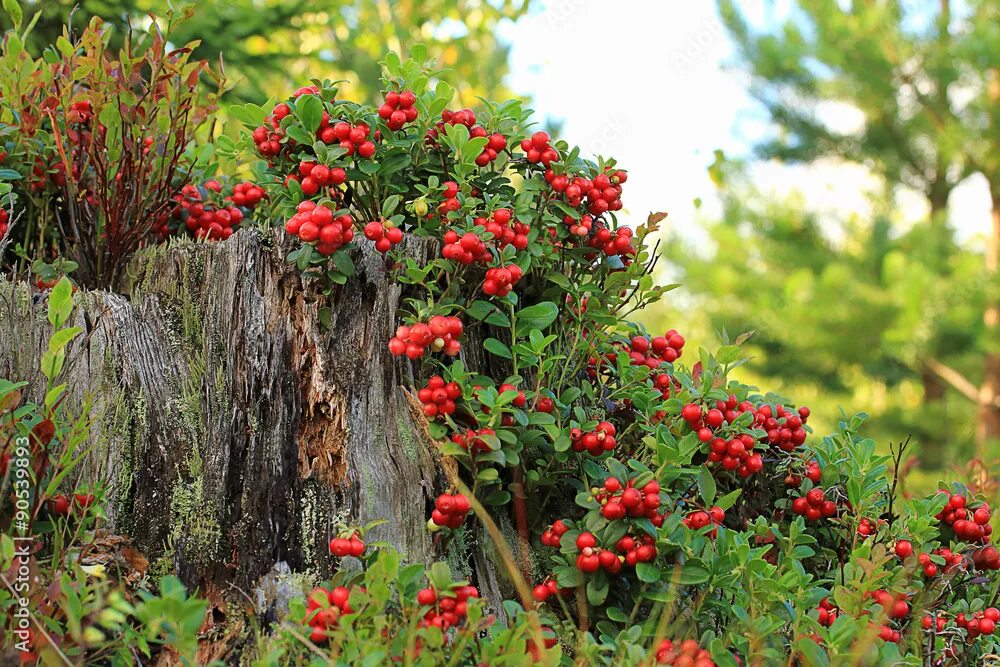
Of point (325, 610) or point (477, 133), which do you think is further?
point (477, 133)

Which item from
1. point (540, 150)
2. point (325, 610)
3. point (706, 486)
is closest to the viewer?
point (325, 610)

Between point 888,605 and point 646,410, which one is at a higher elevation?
point 646,410

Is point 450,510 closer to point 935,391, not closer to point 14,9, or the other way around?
point 14,9

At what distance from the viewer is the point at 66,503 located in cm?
228

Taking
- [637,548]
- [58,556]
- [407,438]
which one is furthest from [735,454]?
[58,556]

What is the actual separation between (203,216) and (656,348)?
64.7 inches

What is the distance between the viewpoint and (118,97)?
2707 mm

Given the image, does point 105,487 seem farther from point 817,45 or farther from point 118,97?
point 817,45

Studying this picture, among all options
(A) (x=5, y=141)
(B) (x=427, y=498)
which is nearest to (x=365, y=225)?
(B) (x=427, y=498)

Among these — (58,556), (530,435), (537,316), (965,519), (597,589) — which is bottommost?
(58,556)

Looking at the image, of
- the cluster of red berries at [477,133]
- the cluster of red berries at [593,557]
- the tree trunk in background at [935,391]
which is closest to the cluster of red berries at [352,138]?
the cluster of red berries at [477,133]

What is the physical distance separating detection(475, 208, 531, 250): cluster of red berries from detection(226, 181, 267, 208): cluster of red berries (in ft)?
3.55

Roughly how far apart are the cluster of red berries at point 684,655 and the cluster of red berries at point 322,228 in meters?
1.27

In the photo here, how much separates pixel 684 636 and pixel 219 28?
486 centimetres
